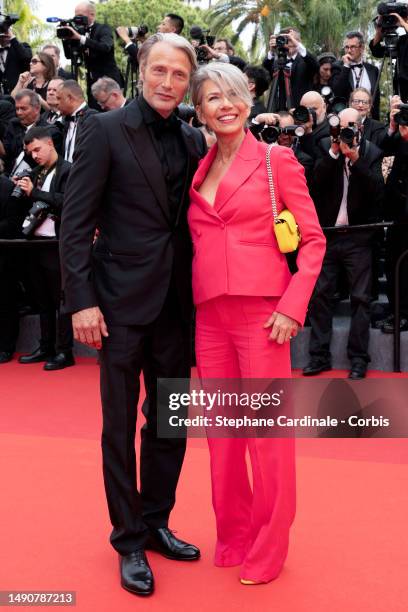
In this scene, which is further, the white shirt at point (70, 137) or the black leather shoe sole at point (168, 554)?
the white shirt at point (70, 137)

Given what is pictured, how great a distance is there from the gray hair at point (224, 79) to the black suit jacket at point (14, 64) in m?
7.08

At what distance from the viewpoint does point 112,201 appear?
9.12ft

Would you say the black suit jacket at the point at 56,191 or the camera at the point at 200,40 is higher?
the camera at the point at 200,40

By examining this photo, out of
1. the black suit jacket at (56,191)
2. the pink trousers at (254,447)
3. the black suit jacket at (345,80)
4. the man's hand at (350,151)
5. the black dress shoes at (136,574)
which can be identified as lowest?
the black dress shoes at (136,574)

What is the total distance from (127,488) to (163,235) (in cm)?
84

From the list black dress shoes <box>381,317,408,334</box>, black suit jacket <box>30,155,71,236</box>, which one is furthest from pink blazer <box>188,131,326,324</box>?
black suit jacket <box>30,155,71,236</box>

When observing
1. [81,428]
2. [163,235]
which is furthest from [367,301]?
[163,235]

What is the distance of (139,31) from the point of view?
8523 millimetres

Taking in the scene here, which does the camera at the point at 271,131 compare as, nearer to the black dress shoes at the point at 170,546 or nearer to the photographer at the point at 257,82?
the photographer at the point at 257,82

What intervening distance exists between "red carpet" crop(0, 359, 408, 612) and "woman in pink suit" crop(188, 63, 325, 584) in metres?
0.18

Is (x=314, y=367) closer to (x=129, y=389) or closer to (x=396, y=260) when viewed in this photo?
(x=396, y=260)

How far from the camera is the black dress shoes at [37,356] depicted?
672 centimetres

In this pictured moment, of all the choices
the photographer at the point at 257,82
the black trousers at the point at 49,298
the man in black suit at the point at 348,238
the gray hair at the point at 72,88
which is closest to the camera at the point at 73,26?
the gray hair at the point at 72,88

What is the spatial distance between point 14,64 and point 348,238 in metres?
5.09
